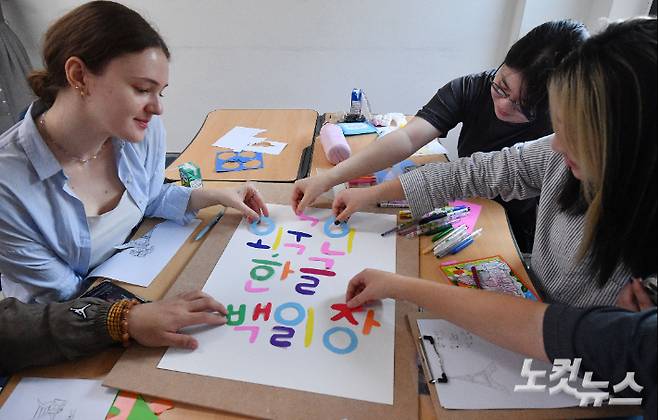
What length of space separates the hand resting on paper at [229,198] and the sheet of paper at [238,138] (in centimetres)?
50

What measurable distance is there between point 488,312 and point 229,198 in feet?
2.48

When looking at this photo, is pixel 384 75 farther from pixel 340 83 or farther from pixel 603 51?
pixel 603 51

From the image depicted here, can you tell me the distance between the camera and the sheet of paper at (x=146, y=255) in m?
0.98

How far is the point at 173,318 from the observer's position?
788 millimetres

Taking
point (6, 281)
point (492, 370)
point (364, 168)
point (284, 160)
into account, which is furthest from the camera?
point (284, 160)

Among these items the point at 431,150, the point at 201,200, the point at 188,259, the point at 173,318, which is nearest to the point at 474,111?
the point at 431,150

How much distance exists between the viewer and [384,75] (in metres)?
2.93

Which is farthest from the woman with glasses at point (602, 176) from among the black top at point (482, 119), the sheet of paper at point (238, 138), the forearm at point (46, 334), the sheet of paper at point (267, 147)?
the sheet of paper at point (238, 138)

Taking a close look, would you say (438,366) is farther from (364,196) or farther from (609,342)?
(364,196)

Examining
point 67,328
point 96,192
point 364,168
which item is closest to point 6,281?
point 96,192

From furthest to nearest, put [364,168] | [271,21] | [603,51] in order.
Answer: [271,21] → [364,168] → [603,51]

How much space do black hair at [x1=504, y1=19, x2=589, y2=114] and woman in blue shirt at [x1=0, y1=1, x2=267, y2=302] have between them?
957 mm

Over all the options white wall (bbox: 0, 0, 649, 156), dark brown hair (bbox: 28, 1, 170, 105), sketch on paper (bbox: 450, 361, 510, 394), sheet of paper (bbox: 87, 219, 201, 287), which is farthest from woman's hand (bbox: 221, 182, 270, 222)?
white wall (bbox: 0, 0, 649, 156)

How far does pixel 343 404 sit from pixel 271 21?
2673 millimetres
